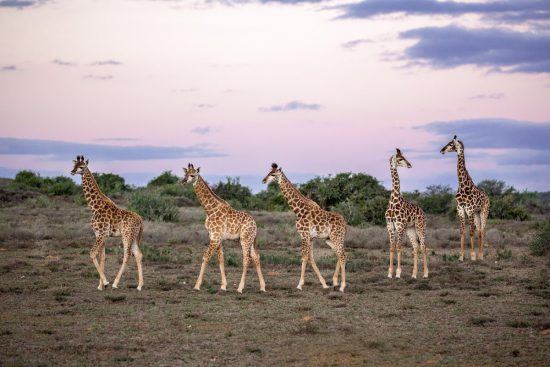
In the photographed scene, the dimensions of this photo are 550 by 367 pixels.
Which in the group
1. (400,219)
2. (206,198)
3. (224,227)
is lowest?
(224,227)

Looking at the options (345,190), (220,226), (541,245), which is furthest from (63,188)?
(220,226)

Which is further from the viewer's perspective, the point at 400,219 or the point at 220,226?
the point at 400,219

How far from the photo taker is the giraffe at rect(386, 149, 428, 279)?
62.8ft

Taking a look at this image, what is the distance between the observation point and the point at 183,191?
50.7 meters

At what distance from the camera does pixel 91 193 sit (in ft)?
57.2

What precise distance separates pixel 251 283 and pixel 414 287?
3.80 meters

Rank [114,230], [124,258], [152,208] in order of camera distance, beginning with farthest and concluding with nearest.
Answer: [152,208], [114,230], [124,258]

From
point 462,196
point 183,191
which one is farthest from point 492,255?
point 183,191

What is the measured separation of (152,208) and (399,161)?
668 inches

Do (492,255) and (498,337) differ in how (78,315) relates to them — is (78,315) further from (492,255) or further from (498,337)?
(492,255)

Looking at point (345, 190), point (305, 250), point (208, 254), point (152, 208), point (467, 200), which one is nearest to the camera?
point (208, 254)

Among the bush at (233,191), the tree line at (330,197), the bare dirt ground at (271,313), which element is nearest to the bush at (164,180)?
the tree line at (330,197)

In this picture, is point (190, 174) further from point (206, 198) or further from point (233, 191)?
point (233, 191)

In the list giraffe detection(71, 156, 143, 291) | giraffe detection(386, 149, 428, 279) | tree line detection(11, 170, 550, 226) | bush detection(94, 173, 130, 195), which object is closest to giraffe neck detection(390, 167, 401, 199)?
giraffe detection(386, 149, 428, 279)
